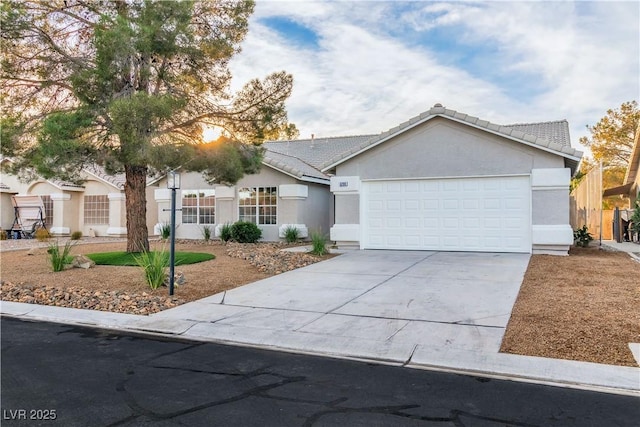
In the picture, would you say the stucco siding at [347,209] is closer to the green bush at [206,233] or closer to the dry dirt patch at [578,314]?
the dry dirt patch at [578,314]

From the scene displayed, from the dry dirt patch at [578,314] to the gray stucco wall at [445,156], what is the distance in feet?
12.3

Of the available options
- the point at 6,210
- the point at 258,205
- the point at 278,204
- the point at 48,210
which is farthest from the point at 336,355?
the point at 6,210

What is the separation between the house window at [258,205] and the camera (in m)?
19.5

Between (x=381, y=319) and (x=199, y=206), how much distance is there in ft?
50.6

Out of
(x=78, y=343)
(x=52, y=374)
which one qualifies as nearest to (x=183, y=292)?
(x=78, y=343)

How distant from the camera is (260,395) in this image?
4164 millimetres

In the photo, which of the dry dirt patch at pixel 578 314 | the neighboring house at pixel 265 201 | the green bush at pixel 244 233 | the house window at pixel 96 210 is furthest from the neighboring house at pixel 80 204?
the dry dirt patch at pixel 578 314

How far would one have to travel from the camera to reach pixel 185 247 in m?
17.5

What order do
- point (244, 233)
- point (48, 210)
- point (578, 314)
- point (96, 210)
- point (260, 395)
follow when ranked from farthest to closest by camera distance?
point (96, 210) → point (48, 210) → point (244, 233) → point (578, 314) → point (260, 395)

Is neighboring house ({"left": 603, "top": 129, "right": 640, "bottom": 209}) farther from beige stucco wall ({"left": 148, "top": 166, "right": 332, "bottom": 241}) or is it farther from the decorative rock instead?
the decorative rock

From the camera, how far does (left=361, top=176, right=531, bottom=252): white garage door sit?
13672mm

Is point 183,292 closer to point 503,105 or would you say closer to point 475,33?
point 475,33

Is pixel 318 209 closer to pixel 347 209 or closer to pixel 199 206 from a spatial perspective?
pixel 347 209

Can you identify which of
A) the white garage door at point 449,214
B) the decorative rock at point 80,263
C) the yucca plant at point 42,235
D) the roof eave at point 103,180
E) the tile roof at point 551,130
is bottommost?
the decorative rock at point 80,263
